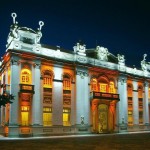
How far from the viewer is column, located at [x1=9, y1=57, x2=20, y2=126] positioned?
100ft

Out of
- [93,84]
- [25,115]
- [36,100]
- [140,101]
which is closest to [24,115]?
[25,115]

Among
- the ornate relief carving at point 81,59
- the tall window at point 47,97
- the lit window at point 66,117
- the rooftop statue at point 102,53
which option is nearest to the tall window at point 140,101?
the rooftop statue at point 102,53

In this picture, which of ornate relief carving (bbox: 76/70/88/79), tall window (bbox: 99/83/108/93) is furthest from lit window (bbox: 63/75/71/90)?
tall window (bbox: 99/83/108/93)

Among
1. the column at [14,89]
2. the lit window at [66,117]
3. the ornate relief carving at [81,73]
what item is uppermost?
the ornate relief carving at [81,73]

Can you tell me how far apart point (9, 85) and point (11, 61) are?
9.42ft

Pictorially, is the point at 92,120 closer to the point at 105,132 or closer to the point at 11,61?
the point at 105,132

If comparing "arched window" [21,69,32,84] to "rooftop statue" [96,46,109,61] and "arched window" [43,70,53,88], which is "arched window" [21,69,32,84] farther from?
"rooftop statue" [96,46,109,61]

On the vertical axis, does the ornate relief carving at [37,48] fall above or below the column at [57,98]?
above

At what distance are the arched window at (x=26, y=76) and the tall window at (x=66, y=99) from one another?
17.6ft

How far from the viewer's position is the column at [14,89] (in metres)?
30.6

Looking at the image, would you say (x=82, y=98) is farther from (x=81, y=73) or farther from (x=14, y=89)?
(x=14, y=89)

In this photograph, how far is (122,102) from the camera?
139 ft

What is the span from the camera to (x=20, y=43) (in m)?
32.4

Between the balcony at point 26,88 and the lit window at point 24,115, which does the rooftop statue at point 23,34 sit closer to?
the balcony at point 26,88
